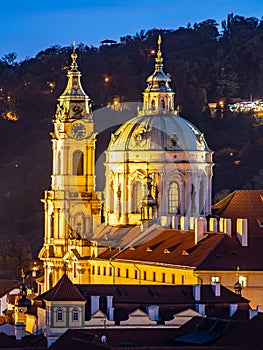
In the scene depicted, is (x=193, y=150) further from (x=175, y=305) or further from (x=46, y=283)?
(x=175, y=305)

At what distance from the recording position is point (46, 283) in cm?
15250

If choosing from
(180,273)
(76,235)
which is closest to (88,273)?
(76,235)

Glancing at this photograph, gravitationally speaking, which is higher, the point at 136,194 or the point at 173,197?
the point at 136,194

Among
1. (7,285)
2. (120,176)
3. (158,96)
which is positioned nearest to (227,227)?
(120,176)

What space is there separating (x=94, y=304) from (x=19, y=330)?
3.88 metres

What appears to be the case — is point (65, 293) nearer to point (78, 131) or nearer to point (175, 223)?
point (175, 223)

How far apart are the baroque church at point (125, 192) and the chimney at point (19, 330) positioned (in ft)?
64.3

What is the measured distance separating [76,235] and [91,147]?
4.88m

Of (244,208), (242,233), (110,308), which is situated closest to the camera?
(110,308)

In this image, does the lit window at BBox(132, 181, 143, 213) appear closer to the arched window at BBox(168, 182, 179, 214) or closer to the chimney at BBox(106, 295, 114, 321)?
the arched window at BBox(168, 182, 179, 214)

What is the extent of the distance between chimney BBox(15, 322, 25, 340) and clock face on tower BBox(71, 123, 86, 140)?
30029mm

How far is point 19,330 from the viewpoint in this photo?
403 feet

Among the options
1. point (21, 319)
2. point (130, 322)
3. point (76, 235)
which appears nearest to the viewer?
point (130, 322)

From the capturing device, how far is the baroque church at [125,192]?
148000 mm
